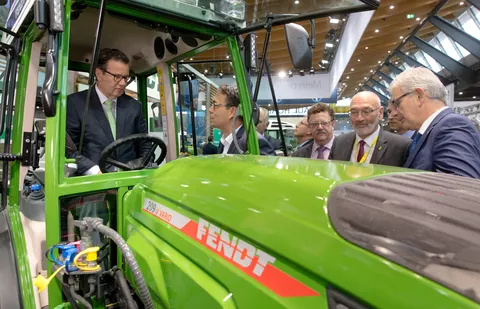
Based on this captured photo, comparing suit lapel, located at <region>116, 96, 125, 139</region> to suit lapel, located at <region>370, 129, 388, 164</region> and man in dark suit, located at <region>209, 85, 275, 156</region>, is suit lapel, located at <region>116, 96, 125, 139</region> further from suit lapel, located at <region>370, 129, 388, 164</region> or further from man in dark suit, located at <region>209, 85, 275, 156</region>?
suit lapel, located at <region>370, 129, 388, 164</region>

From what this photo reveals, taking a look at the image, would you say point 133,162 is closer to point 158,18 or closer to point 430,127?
point 158,18

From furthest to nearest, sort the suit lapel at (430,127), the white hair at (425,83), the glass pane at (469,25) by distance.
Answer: the glass pane at (469,25)
the white hair at (425,83)
the suit lapel at (430,127)

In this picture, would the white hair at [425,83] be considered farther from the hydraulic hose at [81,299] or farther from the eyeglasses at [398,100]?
the hydraulic hose at [81,299]

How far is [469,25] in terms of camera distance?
11.5 metres

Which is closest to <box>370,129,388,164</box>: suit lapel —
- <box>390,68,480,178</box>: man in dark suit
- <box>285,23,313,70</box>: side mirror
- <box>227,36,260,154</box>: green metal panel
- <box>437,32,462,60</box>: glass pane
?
<box>390,68,480,178</box>: man in dark suit

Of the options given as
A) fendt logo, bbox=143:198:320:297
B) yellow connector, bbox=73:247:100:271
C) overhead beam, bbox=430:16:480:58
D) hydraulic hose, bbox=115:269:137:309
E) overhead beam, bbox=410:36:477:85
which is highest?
overhead beam, bbox=430:16:480:58

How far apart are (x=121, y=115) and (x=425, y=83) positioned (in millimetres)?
1773

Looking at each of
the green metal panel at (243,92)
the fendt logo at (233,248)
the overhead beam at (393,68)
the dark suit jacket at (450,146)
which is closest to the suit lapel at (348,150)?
the green metal panel at (243,92)

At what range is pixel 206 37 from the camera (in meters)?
2.08

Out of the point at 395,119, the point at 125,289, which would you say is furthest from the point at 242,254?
the point at 395,119

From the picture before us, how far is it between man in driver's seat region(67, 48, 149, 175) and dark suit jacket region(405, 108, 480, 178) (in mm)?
1643

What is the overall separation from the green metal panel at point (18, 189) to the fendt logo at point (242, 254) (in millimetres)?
1010

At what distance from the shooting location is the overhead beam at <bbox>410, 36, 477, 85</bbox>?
1416cm

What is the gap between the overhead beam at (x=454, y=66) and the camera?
46.5 feet
